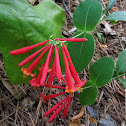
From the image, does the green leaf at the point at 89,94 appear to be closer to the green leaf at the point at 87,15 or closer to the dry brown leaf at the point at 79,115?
the dry brown leaf at the point at 79,115

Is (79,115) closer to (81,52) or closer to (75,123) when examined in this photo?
(75,123)

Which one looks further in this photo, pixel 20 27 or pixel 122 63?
pixel 122 63

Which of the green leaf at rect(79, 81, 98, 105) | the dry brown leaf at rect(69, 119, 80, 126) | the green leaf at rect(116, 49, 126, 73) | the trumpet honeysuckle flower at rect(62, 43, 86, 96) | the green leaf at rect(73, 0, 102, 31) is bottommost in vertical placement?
the dry brown leaf at rect(69, 119, 80, 126)

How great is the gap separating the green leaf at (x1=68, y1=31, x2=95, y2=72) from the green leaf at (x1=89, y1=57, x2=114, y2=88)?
108 mm

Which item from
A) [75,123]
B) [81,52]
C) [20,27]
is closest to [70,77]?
[81,52]

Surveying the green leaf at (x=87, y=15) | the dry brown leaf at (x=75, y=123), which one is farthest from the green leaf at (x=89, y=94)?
the green leaf at (x=87, y=15)

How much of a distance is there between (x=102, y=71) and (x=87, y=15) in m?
0.35

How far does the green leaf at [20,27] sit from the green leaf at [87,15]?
0.48 feet

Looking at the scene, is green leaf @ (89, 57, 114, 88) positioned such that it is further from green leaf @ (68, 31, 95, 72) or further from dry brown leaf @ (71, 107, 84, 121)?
dry brown leaf @ (71, 107, 84, 121)

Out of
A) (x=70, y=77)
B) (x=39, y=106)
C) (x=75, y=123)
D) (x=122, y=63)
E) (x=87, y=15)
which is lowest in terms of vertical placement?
(x=75, y=123)

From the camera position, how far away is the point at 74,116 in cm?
115

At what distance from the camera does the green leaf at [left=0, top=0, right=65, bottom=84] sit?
83cm

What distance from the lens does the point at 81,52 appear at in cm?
97

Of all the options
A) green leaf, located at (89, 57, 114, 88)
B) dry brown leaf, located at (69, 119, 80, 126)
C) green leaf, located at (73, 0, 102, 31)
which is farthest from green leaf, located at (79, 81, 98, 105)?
green leaf, located at (73, 0, 102, 31)
